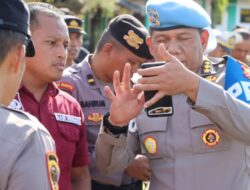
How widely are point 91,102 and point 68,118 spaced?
0.47 metres

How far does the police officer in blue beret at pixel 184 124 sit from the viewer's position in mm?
2316

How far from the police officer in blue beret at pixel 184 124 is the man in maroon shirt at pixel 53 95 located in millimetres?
199

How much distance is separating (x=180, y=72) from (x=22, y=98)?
90cm

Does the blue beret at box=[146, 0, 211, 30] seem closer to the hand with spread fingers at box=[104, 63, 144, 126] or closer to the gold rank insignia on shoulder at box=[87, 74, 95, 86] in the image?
the hand with spread fingers at box=[104, 63, 144, 126]

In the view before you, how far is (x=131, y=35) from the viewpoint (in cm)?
342

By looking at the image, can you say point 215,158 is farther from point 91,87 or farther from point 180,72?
point 91,87

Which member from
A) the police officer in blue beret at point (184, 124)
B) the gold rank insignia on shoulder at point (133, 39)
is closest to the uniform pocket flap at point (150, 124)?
the police officer in blue beret at point (184, 124)

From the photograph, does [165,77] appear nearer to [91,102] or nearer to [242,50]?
[91,102]

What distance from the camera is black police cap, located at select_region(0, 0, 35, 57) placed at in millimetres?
1761

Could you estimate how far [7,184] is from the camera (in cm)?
165

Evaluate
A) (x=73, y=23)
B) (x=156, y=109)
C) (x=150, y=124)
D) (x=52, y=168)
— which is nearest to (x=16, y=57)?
(x=52, y=168)

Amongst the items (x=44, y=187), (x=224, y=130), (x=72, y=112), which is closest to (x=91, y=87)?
(x=72, y=112)

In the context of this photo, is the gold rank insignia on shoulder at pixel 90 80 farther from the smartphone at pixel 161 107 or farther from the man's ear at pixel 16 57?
the man's ear at pixel 16 57

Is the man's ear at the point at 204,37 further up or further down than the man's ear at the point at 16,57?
further down
